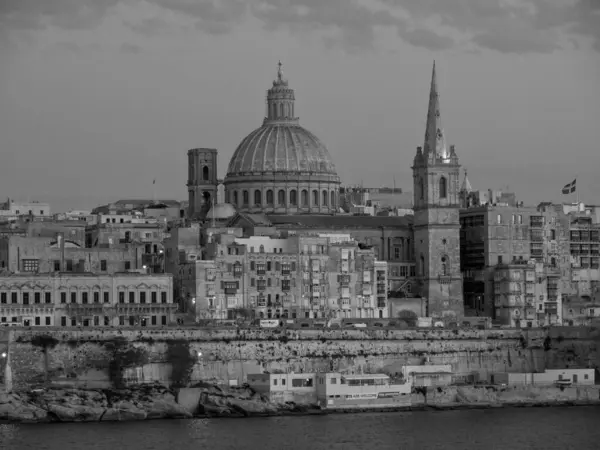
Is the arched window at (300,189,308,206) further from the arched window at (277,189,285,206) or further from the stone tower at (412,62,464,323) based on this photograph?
the stone tower at (412,62,464,323)

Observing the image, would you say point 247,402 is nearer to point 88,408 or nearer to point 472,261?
point 88,408

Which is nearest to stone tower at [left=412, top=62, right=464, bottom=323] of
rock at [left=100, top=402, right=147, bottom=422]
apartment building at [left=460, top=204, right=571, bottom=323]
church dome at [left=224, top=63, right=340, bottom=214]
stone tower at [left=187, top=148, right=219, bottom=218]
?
apartment building at [left=460, top=204, right=571, bottom=323]

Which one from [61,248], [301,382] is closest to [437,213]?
[61,248]

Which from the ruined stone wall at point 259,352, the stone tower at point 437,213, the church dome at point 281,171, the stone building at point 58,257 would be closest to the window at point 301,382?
the ruined stone wall at point 259,352

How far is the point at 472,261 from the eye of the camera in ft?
385

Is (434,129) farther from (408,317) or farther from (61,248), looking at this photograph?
(61,248)

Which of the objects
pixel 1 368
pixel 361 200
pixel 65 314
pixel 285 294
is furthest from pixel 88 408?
pixel 361 200

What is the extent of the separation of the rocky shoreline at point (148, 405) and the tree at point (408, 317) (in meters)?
12.1

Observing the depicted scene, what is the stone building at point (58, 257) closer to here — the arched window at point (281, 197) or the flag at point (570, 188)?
the arched window at point (281, 197)

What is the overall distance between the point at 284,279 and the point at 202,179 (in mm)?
17616

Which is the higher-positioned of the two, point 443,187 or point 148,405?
point 443,187

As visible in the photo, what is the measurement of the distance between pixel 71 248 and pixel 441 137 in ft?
65.6

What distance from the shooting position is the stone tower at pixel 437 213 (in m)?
114

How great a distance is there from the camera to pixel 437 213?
11475cm
